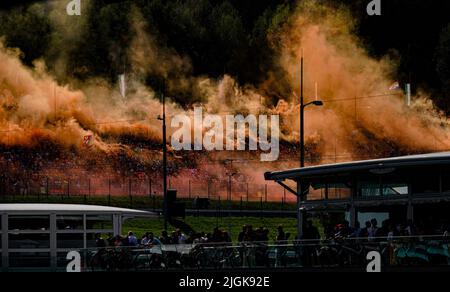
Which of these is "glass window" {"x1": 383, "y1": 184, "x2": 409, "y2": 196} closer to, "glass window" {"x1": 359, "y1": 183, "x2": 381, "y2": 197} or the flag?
"glass window" {"x1": 359, "y1": 183, "x2": 381, "y2": 197}

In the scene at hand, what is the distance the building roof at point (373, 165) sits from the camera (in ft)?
117

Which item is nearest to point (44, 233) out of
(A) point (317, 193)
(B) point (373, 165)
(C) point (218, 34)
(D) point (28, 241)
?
(D) point (28, 241)

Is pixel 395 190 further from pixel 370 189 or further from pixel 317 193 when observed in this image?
pixel 317 193

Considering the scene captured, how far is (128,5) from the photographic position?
119000mm

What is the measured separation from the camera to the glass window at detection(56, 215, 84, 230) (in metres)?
42.8

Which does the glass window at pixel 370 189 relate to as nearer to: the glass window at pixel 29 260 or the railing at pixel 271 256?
the railing at pixel 271 256

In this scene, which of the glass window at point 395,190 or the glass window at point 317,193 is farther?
the glass window at point 317,193

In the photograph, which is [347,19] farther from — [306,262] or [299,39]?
[306,262]

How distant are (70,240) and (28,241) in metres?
1.43

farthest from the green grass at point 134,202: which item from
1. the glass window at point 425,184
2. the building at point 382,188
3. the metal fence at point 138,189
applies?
the glass window at point 425,184

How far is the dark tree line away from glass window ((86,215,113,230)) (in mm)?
68193

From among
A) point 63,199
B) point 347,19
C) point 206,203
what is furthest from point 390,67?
point 206,203

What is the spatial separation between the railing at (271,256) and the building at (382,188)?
4137 mm
